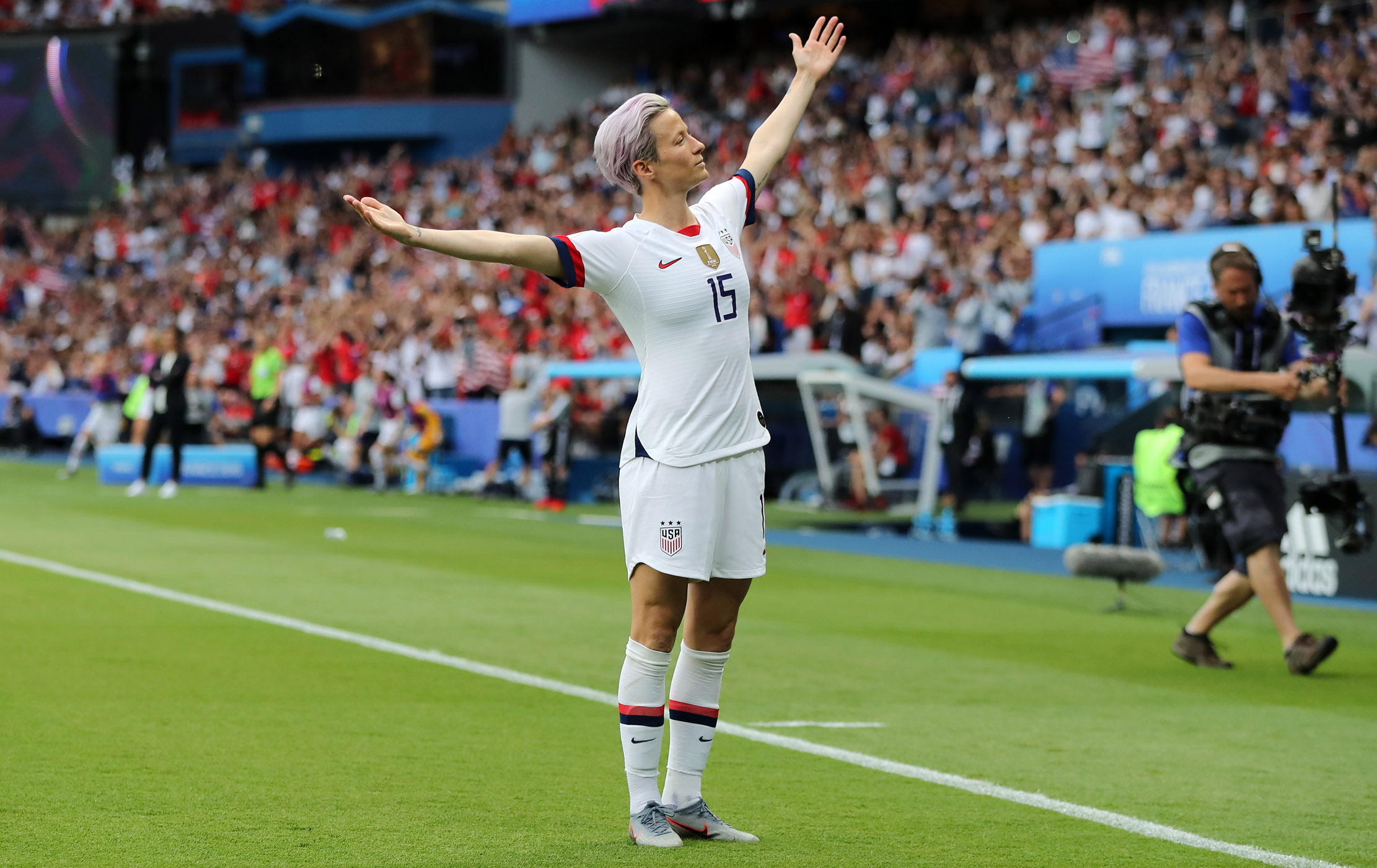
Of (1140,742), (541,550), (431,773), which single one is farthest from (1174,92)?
(431,773)

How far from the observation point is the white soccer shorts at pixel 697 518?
17.2ft

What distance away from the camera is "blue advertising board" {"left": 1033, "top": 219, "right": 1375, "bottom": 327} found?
20922mm

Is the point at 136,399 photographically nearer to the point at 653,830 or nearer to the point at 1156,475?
the point at 1156,475

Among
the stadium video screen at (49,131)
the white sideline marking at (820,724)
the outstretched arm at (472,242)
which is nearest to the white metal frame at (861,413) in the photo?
the white sideline marking at (820,724)

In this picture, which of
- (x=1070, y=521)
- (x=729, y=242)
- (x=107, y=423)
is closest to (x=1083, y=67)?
(x=1070, y=521)

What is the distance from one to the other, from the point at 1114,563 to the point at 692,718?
8.06m

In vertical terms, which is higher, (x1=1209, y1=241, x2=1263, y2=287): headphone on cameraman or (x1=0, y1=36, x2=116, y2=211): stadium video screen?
(x1=0, y1=36, x2=116, y2=211): stadium video screen

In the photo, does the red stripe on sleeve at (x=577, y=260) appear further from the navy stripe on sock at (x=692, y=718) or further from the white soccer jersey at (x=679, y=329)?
the navy stripe on sock at (x=692, y=718)

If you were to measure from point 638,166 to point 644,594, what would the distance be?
1270 mm

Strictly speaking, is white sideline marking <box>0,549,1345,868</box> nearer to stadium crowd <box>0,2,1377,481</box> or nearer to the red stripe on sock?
the red stripe on sock

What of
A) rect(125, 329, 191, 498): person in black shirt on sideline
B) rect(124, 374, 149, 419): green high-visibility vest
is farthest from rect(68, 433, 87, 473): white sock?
rect(125, 329, 191, 498): person in black shirt on sideline

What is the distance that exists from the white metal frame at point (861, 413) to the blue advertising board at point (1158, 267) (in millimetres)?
3205

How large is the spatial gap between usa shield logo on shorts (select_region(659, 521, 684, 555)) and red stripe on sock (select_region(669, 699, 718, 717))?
1.69 ft

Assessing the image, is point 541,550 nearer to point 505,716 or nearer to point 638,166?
point 505,716
